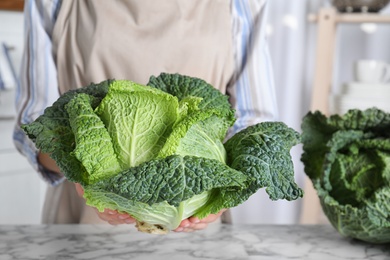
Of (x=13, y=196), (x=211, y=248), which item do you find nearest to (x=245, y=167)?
(x=211, y=248)

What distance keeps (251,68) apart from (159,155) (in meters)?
0.61

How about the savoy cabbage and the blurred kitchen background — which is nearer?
the savoy cabbage

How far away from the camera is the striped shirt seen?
1423 millimetres

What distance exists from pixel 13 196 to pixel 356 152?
2003 mm

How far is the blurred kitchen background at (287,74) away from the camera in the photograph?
8.59 ft

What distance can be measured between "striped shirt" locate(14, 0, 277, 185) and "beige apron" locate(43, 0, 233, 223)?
4 centimetres

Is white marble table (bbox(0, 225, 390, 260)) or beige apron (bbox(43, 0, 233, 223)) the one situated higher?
beige apron (bbox(43, 0, 233, 223))

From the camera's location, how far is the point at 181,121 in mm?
939

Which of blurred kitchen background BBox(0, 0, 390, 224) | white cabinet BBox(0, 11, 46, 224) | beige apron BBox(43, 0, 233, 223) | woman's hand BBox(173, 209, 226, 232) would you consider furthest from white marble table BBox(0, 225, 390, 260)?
white cabinet BBox(0, 11, 46, 224)

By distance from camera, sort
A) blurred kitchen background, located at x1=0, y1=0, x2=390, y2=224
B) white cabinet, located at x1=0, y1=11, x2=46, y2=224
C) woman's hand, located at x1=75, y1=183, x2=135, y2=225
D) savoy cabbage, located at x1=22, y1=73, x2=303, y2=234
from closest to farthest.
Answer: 1. savoy cabbage, located at x1=22, y1=73, x2=303, y2=234
2. woman's hand, located at x1=75, y1=183, x2=135, y2=225
3. blurred kitchen background, located at x1=0, y1=0, x2=390, y2=224
4. white cabinet, located at x1=0, y1=11, x2=46, y2=224

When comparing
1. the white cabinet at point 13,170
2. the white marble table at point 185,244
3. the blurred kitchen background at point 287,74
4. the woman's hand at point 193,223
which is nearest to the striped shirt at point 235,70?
the white marble table at point 185,244

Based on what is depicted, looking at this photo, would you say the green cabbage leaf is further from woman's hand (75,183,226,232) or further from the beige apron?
the beige apron

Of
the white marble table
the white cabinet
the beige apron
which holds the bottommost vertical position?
the white cabinet

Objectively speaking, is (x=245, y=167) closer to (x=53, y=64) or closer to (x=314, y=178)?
(x=314, y=178)
